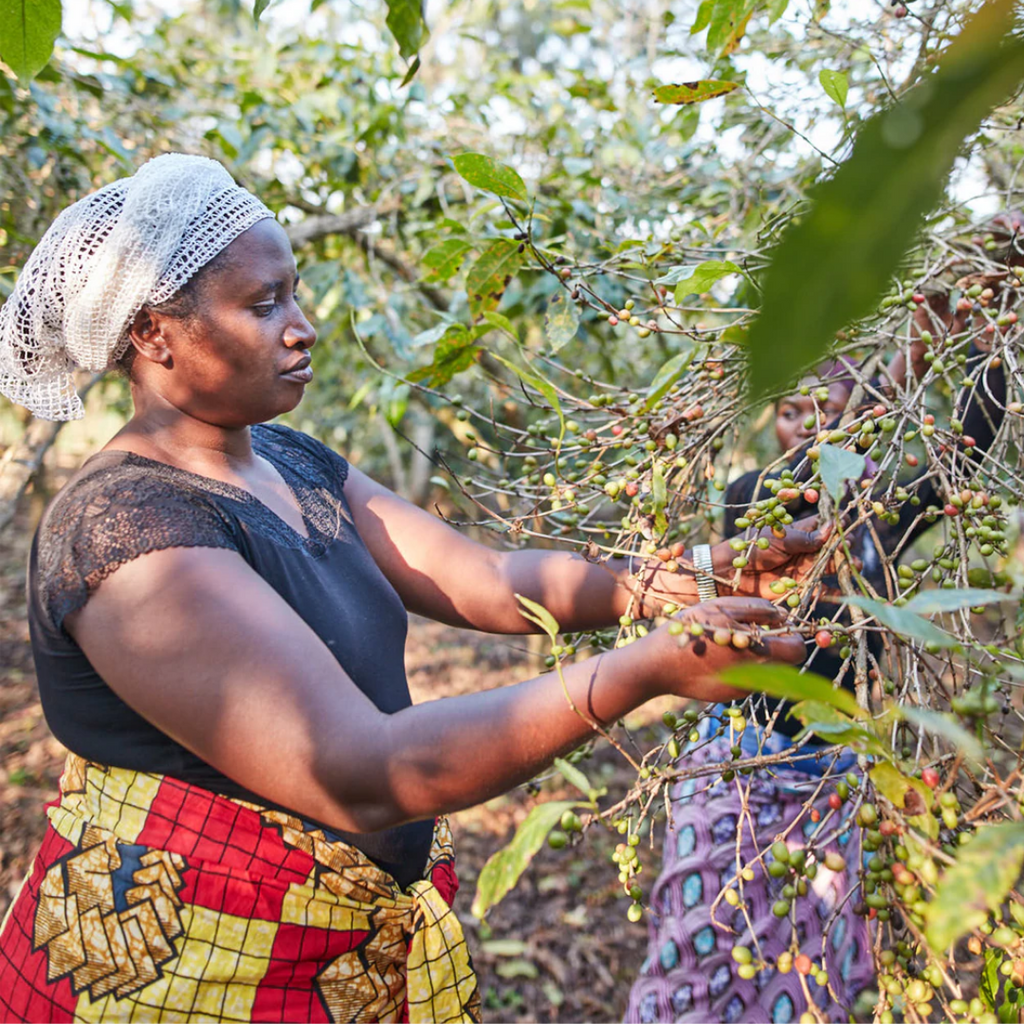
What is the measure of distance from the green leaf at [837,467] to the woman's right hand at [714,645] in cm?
18

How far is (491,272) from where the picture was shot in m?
1.67

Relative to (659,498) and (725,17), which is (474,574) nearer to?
(659,498)

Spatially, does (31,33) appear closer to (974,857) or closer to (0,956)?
(974,857)

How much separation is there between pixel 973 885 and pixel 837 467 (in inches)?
18.3

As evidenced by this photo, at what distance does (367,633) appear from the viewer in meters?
1.41

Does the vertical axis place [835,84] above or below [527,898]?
above

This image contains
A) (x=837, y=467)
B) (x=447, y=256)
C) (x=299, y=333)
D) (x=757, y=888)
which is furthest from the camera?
(x=757, y=888)

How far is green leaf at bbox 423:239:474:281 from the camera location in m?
1.67

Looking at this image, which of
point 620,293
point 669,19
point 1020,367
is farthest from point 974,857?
point 669,19

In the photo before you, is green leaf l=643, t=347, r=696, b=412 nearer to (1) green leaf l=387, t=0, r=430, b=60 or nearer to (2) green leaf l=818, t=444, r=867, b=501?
(2) green leaf l=818, t=444, r=867, b=501

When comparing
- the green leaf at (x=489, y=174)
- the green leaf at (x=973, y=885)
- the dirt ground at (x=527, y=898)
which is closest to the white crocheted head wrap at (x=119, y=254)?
the green leaf at (x=489, y=174)

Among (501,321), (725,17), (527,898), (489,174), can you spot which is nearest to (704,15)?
(725,17)

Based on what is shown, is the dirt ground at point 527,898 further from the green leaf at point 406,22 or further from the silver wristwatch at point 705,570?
the green leaf at point 406,22

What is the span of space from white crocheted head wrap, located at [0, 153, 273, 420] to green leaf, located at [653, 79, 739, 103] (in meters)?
0.67
